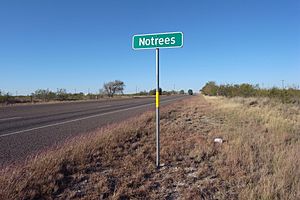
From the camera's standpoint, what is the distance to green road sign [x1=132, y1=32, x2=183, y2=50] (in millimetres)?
5250

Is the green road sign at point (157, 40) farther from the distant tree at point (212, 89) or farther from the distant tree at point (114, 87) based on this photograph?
the distant tree at point (114, 87)

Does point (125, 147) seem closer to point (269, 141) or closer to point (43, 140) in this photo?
point (43, 140)

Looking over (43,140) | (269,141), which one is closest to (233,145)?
(269,141)

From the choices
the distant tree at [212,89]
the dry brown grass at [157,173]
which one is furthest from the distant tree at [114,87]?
the dry brown grass at [157,173]

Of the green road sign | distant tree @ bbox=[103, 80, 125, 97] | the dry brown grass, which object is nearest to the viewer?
the dry brown grass

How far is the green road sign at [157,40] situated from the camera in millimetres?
5250

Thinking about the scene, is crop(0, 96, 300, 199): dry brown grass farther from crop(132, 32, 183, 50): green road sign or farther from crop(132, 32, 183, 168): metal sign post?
crop(132, 32, 183, 50): green road sign

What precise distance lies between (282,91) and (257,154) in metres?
32.0

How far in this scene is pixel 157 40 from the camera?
5.38m

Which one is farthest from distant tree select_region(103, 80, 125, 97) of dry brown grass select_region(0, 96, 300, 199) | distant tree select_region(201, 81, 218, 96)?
dry brown grass select_region(0, 96, 300, 199)

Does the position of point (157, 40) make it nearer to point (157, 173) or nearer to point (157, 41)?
point (157, 41)

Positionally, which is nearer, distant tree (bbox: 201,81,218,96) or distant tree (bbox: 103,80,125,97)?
distant tree (bbox: 201,81,218,96)

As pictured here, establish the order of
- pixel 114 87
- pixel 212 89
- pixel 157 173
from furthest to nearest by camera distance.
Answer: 1. pixel 114 87
2. pixel 212 89
3. pixel 157 173

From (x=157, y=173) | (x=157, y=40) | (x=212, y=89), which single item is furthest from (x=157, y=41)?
(x=212, y=89)
